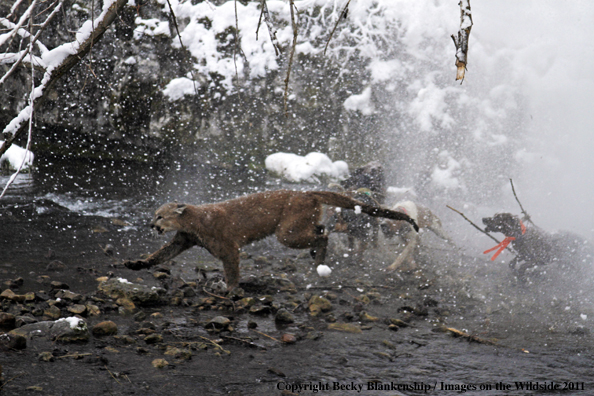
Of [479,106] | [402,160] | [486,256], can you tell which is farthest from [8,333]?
[479,106]

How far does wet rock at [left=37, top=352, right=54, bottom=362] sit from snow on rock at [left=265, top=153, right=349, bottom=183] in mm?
10352

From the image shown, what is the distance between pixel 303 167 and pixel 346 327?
920cm

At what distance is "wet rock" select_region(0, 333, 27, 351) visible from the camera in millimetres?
3164

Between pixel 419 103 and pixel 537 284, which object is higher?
pixel 419 103

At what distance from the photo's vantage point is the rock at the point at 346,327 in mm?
4418

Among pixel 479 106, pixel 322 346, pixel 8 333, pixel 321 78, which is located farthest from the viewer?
pixel 479 106

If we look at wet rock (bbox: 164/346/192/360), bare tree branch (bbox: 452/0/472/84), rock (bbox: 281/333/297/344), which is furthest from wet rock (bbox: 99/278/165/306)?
bare tree branch (bbox: 452/0/472/84)

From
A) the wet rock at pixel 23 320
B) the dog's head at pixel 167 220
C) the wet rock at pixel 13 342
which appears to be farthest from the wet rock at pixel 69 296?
the dog's head at pixel 167 220

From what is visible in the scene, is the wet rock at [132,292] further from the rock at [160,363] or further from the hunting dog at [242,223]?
the rock at [160,363]

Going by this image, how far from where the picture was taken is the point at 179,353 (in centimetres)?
344

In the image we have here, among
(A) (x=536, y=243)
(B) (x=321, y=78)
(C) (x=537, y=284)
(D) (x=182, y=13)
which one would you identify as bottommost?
(C) (x=537, y=284)

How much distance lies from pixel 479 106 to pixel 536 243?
12644 mm

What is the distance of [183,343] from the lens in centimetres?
363

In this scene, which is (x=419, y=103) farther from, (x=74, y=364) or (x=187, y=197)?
(x=74, y=364)
